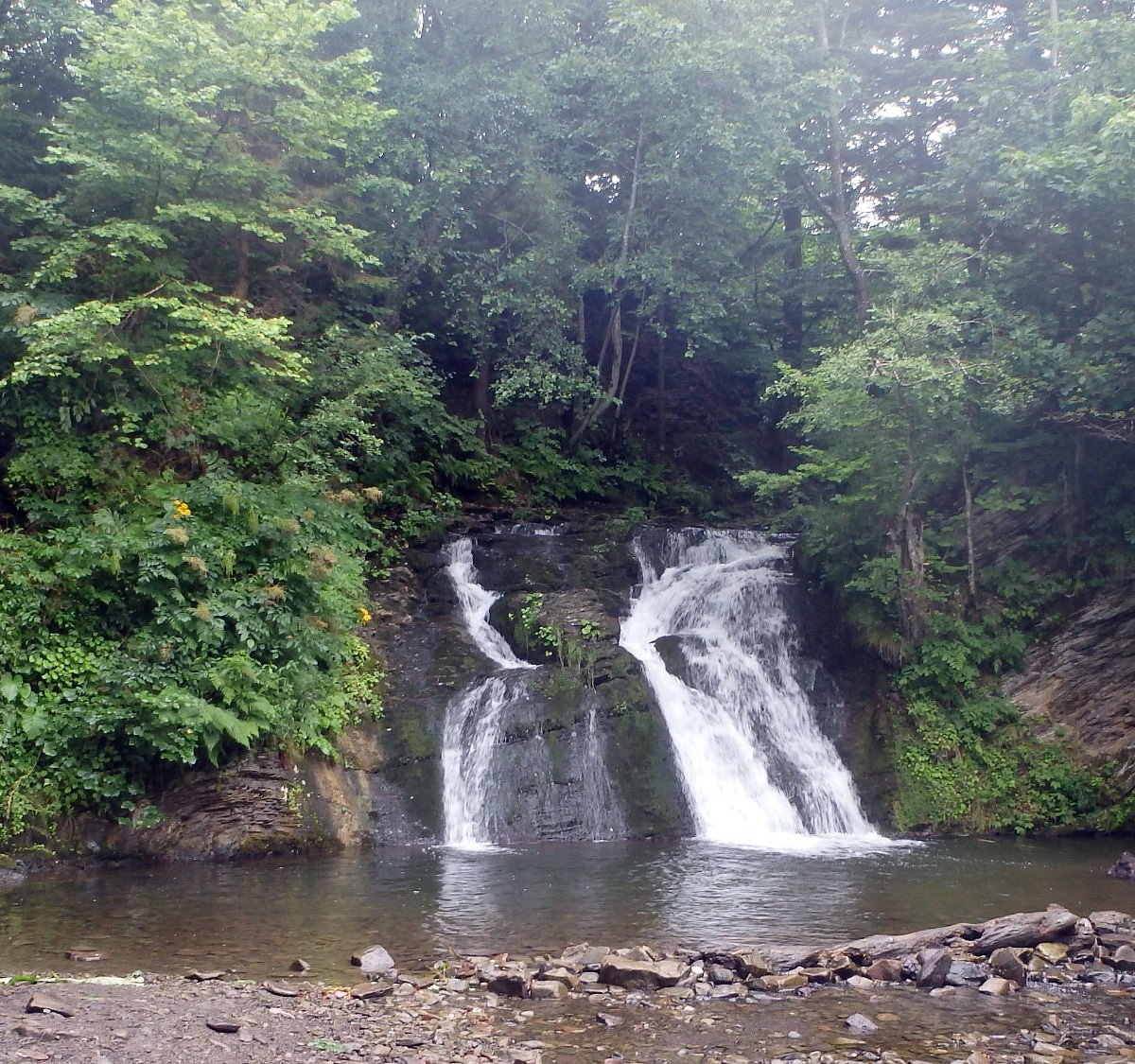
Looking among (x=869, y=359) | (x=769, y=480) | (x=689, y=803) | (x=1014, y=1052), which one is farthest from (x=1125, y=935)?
(x=769, y=480)

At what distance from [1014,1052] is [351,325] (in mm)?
17559

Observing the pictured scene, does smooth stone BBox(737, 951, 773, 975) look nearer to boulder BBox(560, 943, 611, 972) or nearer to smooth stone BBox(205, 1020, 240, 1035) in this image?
boulder BBox(560, 943, 611, 972)

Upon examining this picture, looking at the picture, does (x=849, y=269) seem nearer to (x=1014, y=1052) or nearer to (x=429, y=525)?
(x=429, y=525)

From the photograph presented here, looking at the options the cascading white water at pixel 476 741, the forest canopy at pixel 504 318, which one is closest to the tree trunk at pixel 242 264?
the forest canopy at pixel 504 318

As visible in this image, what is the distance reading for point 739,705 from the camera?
16109mm

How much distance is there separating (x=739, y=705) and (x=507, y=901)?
7.26 meters

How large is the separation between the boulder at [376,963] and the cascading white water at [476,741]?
5.96 m

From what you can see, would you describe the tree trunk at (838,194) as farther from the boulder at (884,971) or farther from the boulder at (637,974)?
the boulder at (637,974)

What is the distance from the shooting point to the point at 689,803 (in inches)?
569

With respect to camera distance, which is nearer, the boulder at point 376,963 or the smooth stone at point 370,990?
the smooth stone at point 370,990

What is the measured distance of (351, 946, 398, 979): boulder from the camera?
7160mm

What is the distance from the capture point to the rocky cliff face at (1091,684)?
15.2 m

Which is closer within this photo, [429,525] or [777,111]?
[429,525]

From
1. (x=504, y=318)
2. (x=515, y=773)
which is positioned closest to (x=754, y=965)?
(x=515, y=773)
